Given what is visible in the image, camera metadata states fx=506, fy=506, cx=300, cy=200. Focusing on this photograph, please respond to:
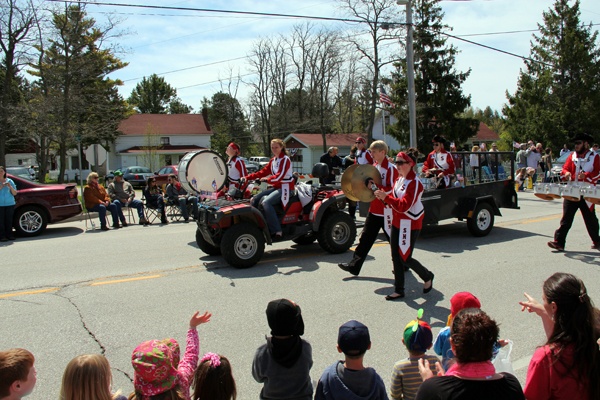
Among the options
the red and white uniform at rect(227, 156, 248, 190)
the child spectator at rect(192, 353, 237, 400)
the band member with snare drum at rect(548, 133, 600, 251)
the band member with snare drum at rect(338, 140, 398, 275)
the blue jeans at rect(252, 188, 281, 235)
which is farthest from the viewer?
the red and white uniform at rect(227, 156, 248, 190)

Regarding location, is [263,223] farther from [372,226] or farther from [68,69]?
[68,69]

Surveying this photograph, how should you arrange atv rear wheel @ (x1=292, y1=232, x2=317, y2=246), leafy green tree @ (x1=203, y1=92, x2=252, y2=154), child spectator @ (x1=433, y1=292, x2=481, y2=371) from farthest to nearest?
1. leafy green tree @ (x1=203, y1=92, x2=252, y2=154)
2. atv rear wheel @ (x1=292, y1=232, x2=317, y2=246)
3. child spectator @ (x1=433, y1=292, x2=481, y2=371)

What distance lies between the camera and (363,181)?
6898 millimetres

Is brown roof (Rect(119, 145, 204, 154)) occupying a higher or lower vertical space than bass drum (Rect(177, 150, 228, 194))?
higher

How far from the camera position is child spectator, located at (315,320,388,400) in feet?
9.48

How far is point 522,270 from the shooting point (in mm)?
7930

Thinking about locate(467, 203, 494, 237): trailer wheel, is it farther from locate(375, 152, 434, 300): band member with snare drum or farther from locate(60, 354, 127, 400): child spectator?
locate(60, 354, 127, 400): child spectator

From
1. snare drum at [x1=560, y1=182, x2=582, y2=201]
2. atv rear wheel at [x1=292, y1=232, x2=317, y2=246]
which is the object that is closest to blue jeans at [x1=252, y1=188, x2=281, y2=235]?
atv rear wheel at [x1=292, y1=232, x2=317, y2=246]

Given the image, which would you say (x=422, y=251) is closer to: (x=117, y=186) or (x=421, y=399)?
(x=421, y=399)

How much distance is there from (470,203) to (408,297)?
4.53 m

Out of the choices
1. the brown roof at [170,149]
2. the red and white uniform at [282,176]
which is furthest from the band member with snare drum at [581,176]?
the brown roof at [170,149]

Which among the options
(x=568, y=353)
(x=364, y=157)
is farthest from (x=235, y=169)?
(x=568, y=353)

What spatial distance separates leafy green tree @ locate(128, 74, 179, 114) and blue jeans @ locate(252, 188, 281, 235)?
78396mm

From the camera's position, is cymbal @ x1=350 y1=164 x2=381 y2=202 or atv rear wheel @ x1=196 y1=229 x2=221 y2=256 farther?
atv rear wheel @ x1=196 y1=229 x2=221 y2=256
